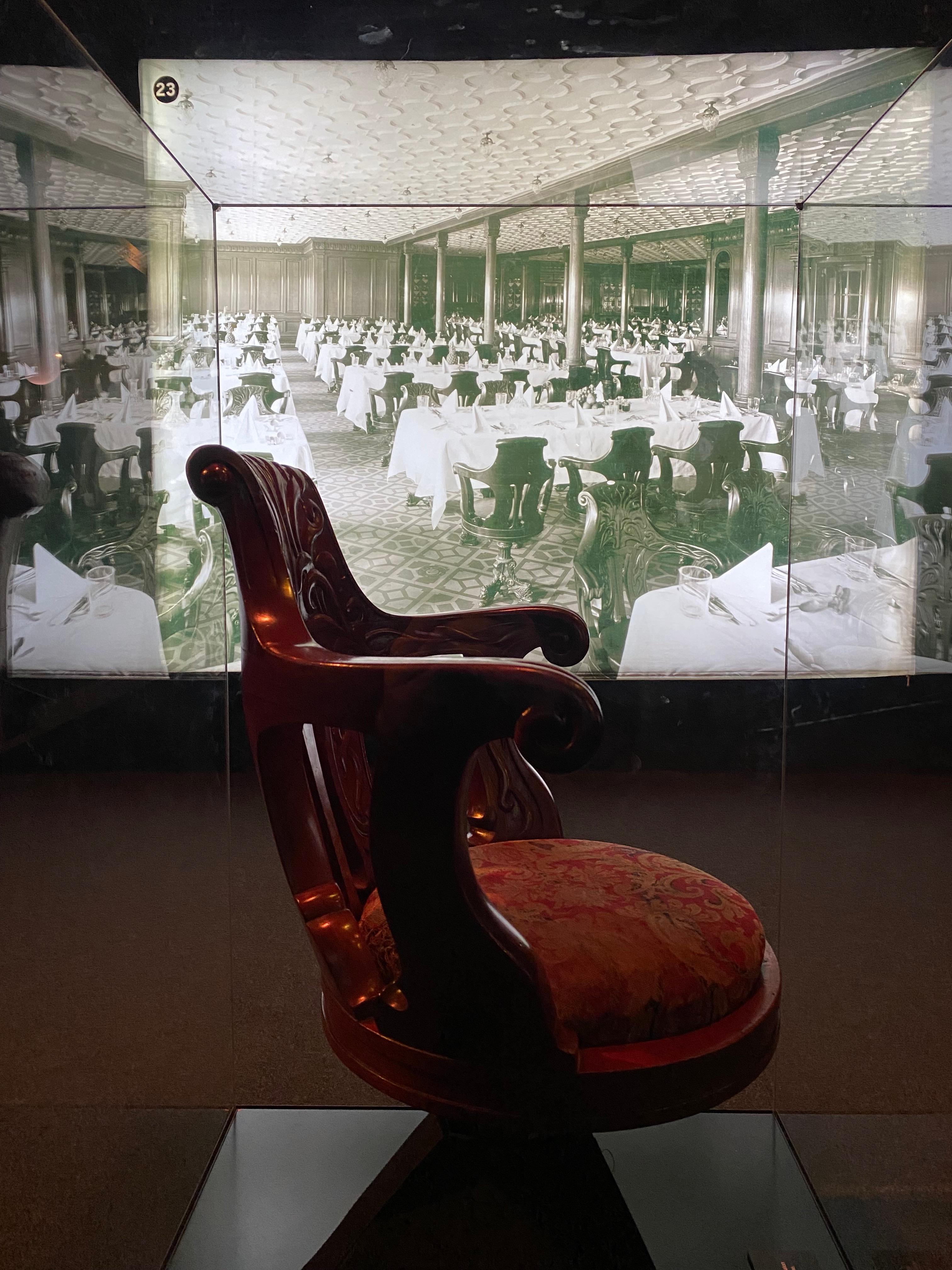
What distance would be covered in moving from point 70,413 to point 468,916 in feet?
2.30

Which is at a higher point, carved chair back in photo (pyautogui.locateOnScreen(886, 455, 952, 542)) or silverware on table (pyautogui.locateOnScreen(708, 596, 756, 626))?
carved chair back in photo (pyautogui.locateOnScreen(886, 455, 952, 542))

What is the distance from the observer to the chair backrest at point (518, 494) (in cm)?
300

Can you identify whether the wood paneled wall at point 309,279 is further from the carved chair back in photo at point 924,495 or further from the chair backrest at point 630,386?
the carved chair back in photo at point 924,495

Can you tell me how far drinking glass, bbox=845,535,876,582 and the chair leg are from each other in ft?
4.83

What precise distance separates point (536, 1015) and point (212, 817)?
82 cm

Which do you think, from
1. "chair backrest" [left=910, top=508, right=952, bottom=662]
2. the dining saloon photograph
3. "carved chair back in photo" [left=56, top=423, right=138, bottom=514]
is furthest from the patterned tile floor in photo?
"chair backrest" [left=910, top=508, right=952, bottom=662]

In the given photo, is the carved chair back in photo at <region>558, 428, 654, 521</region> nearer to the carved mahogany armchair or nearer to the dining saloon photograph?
the dining saloon photograph

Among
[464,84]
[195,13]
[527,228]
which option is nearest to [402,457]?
[527,228]

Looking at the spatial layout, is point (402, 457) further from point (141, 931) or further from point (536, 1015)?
point (536, 1015)

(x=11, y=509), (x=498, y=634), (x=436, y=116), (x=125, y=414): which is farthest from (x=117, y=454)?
(x=436, y=116)

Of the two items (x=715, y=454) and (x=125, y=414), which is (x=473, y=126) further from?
(x=125, y=414)

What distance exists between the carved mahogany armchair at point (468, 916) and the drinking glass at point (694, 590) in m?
1.80

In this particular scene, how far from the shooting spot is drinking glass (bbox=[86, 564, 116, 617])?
1.24m

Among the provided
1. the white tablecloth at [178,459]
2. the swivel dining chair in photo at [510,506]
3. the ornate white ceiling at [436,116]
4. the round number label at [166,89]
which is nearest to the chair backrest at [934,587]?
the white tablecloth at [178,459]
